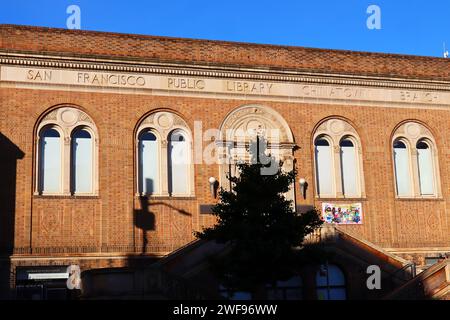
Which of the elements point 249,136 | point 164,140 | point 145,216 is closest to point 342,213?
point 249,136

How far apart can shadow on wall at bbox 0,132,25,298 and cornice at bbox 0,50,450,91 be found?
3.13 metres

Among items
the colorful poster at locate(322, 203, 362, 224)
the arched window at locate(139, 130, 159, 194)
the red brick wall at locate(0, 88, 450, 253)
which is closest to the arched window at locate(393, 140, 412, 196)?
the red brick wall at locate(0, 88, 450, 253)

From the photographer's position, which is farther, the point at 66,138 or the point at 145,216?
the point at 145,216

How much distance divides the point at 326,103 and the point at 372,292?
26.7 feet

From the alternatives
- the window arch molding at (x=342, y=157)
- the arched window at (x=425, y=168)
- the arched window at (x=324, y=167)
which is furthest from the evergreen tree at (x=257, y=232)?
the arched window at (x=425, y=168)

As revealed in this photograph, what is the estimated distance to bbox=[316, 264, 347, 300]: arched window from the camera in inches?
1060

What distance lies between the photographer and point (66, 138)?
2678 cm

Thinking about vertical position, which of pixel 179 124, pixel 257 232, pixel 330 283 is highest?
pixel 179 124

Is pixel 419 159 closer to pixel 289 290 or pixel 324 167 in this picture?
pixel 324 167

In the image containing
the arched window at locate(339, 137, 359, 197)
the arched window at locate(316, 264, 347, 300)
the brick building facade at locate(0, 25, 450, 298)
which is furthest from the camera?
the arched window at locate(339, 137, 359, 197)

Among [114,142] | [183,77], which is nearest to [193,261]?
[114,142]

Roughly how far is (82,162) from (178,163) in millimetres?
3677

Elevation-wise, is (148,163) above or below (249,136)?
below

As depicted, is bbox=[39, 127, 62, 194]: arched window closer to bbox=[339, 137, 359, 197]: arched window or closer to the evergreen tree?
the evergreen tree
